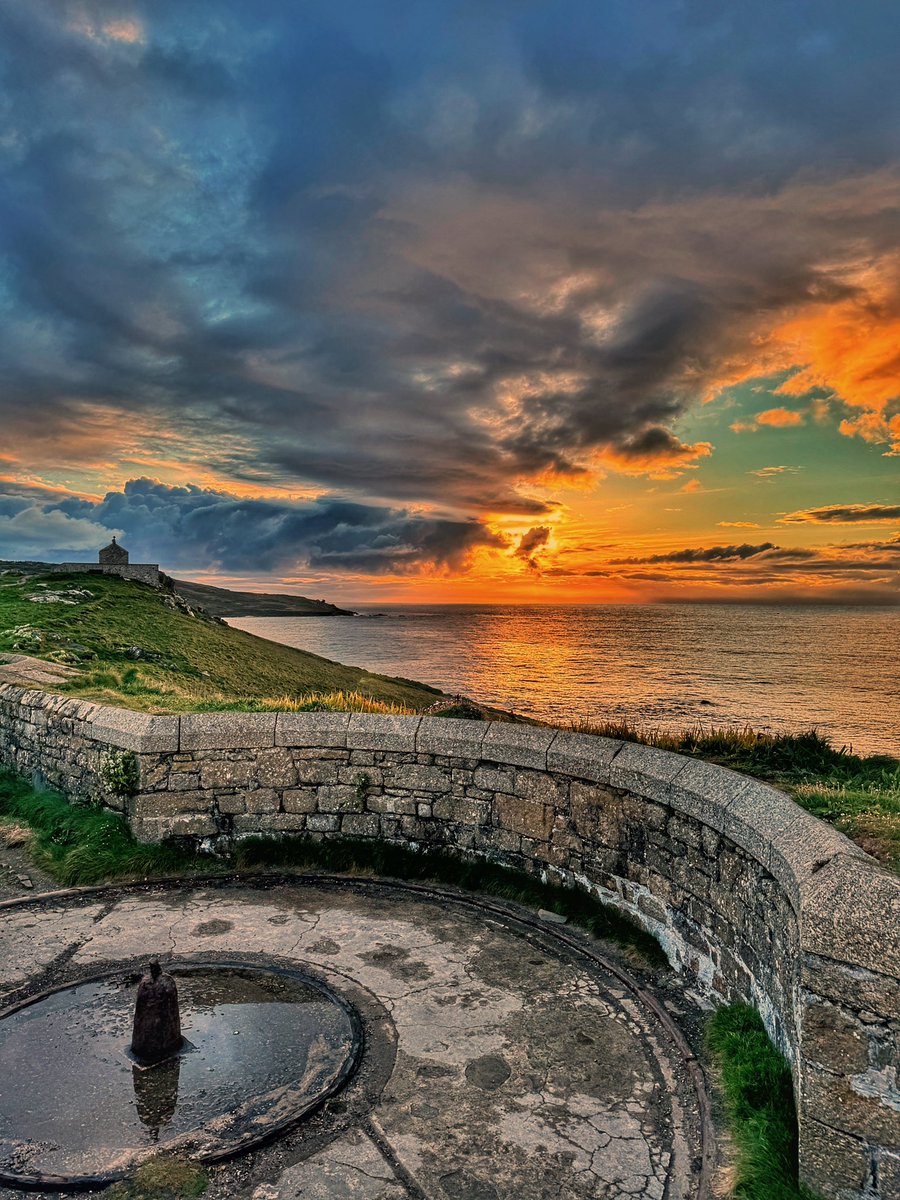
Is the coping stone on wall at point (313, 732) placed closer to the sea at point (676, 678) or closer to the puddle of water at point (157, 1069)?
the puddle of water at point (157, 1069)

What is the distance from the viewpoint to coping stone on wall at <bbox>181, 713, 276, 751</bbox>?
7.96 meters

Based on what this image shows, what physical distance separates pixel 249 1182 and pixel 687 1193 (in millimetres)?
2157

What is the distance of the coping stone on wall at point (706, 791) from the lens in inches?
207

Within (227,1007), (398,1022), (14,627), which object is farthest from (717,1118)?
(14,627)

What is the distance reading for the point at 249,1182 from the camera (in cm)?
369

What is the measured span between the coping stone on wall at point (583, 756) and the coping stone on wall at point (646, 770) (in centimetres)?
10

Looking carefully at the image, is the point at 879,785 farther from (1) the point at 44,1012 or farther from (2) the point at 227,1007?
(1) the point at 44,1012

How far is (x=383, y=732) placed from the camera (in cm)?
785

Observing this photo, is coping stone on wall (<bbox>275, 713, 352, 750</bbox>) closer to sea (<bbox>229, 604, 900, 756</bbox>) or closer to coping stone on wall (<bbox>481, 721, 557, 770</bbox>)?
coping stone on wall (<bbox>481, 721, 557, 770</bbox>)

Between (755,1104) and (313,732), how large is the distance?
16.9ft

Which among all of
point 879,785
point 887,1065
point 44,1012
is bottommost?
point 44,1012

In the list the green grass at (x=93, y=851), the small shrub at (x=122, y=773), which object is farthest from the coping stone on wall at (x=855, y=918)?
the small shrub at (x=122, y=773)

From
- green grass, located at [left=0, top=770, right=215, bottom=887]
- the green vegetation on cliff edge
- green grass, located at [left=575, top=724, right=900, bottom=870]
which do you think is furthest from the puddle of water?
the green vegetation on cliff edge

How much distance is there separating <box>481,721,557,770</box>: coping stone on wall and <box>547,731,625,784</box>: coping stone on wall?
3.8 inches
